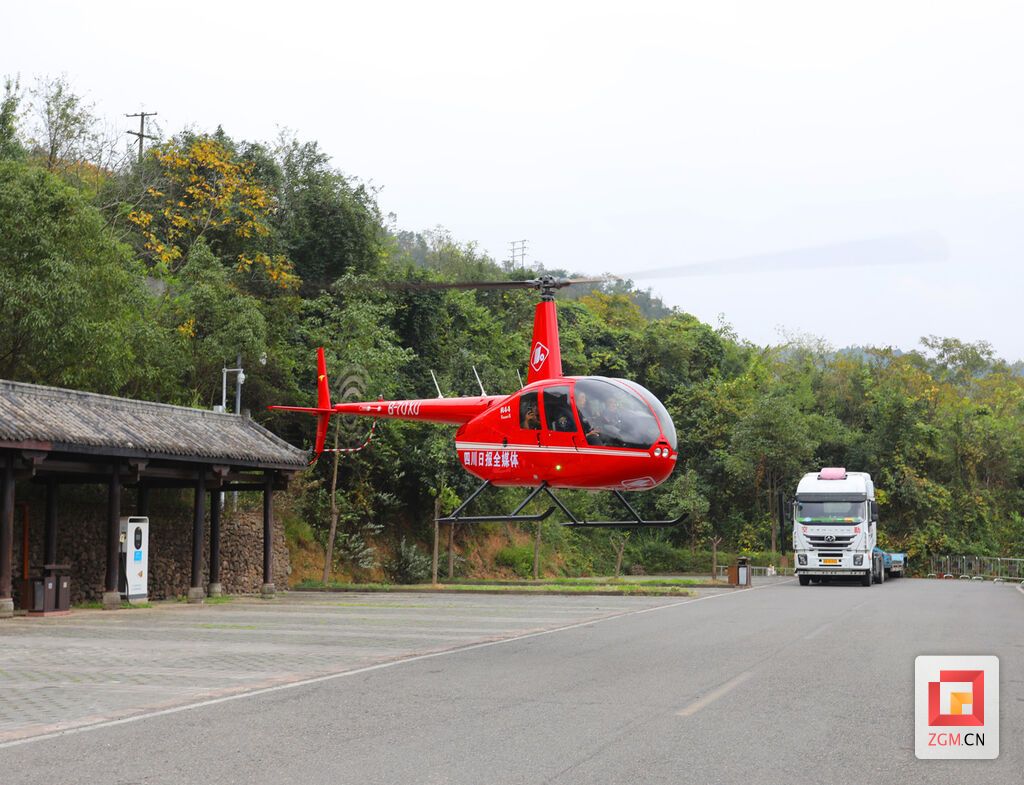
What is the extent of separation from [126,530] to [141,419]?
2489mm

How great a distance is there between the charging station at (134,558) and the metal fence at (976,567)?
118ft

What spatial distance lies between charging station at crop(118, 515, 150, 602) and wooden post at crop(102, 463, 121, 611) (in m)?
1.14

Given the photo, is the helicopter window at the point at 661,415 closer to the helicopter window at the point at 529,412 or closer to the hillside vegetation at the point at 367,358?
the helicopter window at the point at 529,412

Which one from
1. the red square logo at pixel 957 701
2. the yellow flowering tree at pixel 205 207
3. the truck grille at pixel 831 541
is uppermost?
the yellow flowering tree at pixel 205 207

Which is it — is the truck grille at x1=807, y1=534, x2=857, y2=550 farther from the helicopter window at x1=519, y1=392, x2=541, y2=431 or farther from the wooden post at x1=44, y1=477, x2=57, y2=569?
the wooden post at x1=44, y1=477, x2=57, y2=569

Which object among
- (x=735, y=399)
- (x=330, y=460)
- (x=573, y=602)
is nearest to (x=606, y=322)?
(x=735, y=399)

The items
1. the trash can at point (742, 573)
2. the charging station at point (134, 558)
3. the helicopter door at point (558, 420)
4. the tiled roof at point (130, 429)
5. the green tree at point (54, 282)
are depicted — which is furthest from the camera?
the trash can at point (742, 573)

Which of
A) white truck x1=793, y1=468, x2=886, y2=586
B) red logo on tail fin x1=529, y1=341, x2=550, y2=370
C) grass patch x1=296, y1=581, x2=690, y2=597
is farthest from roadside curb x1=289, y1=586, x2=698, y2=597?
red logo on tail fin x1=529, y1=341, x2=550, y2=370

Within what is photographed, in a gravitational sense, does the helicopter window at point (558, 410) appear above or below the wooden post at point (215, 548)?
above

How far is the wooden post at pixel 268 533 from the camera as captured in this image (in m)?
28.9

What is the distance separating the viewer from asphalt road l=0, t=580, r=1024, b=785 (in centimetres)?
722

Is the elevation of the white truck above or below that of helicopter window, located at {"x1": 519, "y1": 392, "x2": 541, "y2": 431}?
below

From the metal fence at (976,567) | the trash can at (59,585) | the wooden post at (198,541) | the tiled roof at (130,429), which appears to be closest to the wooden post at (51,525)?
the trash can at (59,585)

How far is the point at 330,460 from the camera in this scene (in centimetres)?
3972
